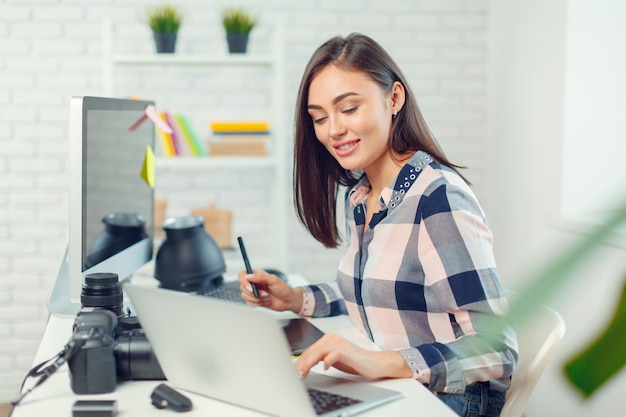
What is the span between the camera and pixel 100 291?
4.45 ft

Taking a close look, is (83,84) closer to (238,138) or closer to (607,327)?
(238,138)

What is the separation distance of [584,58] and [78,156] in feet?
6.48

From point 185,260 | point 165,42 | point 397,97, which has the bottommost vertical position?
point 185,260

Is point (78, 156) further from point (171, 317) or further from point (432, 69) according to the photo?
point (432, 69)

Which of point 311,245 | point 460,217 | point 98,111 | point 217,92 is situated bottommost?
point 311,245

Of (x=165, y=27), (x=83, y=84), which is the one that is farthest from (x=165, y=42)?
(x=83, y=84)

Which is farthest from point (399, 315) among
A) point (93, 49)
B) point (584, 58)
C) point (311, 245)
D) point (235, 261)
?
point (93, 49)

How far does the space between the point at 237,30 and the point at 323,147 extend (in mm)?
1476

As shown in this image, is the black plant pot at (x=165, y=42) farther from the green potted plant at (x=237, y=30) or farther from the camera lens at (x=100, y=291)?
the camera lens at (x=100, y=291)

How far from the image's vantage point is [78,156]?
1459mm

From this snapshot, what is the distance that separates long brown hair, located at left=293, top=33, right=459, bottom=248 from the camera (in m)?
1.56

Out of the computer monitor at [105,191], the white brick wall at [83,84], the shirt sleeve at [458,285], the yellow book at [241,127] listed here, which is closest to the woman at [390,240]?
the shirt sleeve at [458,285]

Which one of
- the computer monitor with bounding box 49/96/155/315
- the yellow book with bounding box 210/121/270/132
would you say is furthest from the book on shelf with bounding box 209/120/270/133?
the computer monitor with bounding box 49/96/155/315

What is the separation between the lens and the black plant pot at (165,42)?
3078mm
